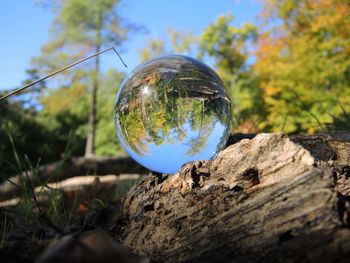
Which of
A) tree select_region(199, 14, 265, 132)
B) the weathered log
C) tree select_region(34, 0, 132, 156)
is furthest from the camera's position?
tree select_region(199, 14, 265, 132)

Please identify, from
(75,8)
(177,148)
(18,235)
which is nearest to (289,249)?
(177,148)

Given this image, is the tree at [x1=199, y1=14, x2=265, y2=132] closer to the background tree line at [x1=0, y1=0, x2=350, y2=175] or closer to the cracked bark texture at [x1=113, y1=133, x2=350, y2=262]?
the background tree line at [x1=0, y1=0, x2=350, y2=175]

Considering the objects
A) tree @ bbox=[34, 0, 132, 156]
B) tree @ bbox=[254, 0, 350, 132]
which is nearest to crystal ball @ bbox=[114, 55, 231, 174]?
tree @ bbox=[254, 0, 350, 132]

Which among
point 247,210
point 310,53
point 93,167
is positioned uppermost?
point 310,53

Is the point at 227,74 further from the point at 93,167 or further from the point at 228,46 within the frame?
the point at 93,167

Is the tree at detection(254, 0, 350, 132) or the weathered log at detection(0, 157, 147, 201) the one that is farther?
the tree at detection(254, 0, 350, 132)

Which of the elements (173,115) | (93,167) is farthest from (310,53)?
(173,115)

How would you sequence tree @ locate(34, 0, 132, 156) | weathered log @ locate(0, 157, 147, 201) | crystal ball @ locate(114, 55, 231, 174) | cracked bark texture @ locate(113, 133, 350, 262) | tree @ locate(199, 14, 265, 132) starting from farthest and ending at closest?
tree @ locate(199, 14, 265, 132)
tree @ locate(34, 0, 132, 156)
weathered log @ locate(0, 157, 147, 201)
crystal ball @ locate(114, 55, 231, 174)
cracked bark texture @ locate(113, 133, 350, 262)

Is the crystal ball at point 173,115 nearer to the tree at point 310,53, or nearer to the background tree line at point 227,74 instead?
the background tree line at point 227,74
